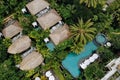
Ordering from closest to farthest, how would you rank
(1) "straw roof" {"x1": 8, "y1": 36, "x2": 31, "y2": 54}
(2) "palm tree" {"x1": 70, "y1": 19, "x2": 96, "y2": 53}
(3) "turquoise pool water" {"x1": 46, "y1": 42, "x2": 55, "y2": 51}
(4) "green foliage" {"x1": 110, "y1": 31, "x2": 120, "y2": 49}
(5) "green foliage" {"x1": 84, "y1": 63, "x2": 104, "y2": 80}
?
(5) "green foliage" {"x1": 84, "y1": 63, "x2": 104, "y2": 80}
(4) "green foliage" {"x1": 110, "y1": 31, "x2": 120, "y2": 49}
(2) "palm tree" {"x1": 70, "y1": 19, "x2": 96, "y2": 53}
(1) "straw roof" {"x1": 8, "y1": 36, "x2": 31, "y2": 54}
(3) "turquoise pool water" {"x1": 46, "y1": 42, "x2": 55, "y2": 51}

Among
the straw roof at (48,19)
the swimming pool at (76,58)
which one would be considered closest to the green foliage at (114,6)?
the swimming pool at (76,58)

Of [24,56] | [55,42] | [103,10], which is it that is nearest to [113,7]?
[103,10]

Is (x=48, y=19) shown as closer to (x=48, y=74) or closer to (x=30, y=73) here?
(x=48, y=74)

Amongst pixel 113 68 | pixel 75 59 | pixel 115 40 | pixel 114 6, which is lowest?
pixel 113 68

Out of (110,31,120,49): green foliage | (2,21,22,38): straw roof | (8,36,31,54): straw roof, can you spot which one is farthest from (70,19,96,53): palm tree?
(2,21,22,38): straw roof

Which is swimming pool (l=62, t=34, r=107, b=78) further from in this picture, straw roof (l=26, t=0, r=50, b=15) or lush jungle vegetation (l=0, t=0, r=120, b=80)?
straw roof (l=26, t=0, r=50, b=15)

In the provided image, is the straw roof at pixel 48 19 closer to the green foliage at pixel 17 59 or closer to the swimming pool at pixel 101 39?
the green foliage at pixel 17 59

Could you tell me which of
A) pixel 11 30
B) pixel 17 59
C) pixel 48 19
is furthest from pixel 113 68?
pixel 11 30
